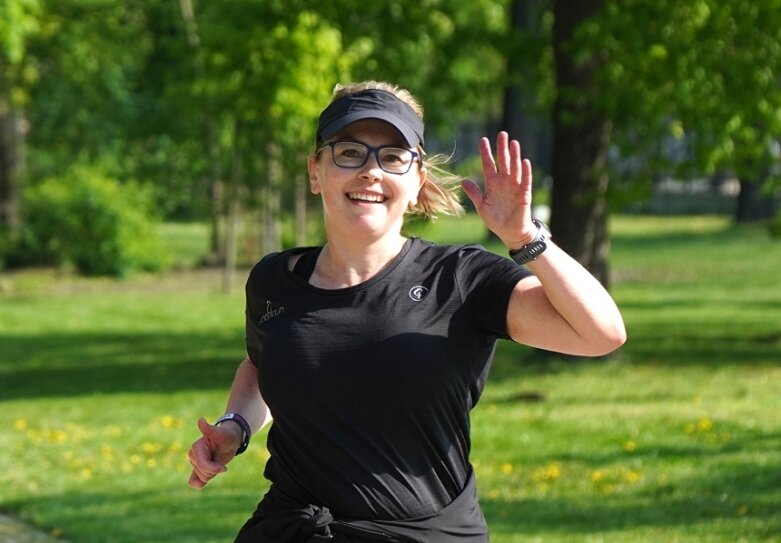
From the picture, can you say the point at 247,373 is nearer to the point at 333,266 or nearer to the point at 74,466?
the point at 333,266

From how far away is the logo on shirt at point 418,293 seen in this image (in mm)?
3475

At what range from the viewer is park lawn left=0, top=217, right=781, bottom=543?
26.2 ft

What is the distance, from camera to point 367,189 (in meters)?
3.51

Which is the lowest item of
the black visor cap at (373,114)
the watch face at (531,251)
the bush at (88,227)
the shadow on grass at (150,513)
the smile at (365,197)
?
the bush at (88,227)

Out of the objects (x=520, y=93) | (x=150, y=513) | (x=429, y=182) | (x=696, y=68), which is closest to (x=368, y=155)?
(x=429, y=182)

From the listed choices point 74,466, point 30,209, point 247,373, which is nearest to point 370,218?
point 247,373

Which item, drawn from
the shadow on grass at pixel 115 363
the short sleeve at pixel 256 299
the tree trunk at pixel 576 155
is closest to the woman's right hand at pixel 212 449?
the short sleeve at pixel 256 299

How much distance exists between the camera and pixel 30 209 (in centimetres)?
2659

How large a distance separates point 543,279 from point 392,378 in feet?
1.41

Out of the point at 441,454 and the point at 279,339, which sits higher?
the point at 279,339

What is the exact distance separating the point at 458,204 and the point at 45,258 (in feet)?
79.5

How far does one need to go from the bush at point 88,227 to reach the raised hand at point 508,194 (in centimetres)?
2328

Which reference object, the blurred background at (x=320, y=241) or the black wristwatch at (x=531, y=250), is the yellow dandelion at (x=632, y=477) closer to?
the blurred background at (x=320, y=241)

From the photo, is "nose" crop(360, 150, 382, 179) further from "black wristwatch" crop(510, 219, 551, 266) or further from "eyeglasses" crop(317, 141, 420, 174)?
"black wristwatch" crop(510, 219, 551, 266)
